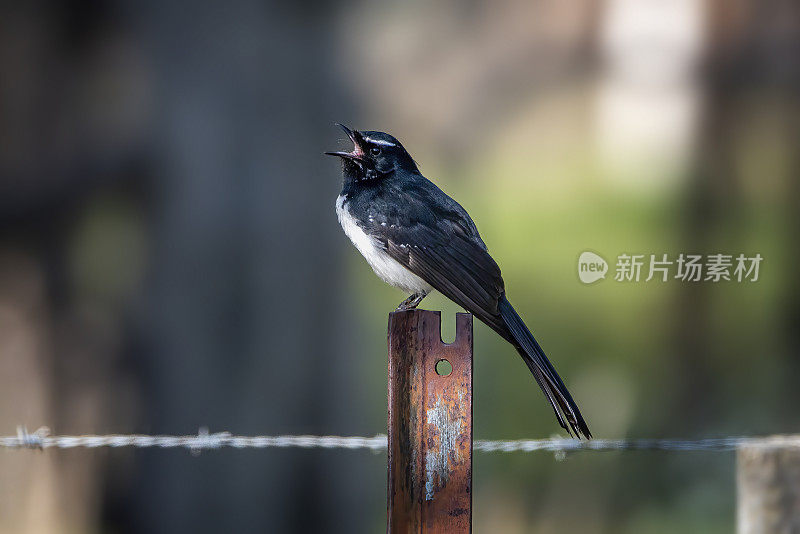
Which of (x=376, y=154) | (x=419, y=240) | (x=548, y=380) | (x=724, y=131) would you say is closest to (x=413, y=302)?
(x=419, y=240)

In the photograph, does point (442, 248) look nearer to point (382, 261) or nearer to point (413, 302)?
point (382, 261)

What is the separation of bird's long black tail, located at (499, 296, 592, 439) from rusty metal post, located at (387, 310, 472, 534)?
0.50m

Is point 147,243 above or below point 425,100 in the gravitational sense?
below

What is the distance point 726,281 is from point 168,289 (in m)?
3.07

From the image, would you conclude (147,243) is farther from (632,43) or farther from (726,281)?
(726,281)

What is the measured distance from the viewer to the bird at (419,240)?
2416mm

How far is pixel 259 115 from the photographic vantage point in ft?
13.8

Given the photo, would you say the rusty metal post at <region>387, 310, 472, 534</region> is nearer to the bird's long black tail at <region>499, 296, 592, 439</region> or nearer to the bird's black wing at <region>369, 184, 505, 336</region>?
the bird's long black tail at <region>499, 296, 592, 439</region>

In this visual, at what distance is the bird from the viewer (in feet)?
7.93

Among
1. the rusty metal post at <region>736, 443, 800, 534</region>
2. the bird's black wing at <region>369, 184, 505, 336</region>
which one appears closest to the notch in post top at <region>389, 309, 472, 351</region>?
the bird's black wing at <region>369, 184, 505, 336</region>

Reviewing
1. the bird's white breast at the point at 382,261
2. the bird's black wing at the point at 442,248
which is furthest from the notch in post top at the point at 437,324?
the bird's white breast at the point at 382,261

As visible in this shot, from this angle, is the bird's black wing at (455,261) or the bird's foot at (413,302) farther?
the bird's foot at (413,302)

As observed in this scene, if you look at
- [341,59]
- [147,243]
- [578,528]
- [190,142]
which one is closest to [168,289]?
[147,243]

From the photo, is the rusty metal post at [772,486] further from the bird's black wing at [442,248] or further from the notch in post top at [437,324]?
the notch in post top at [437,324]
